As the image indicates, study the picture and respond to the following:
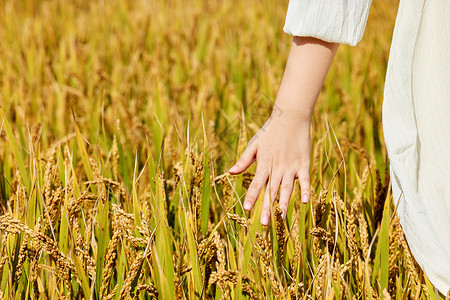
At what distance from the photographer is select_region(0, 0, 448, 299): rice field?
2.88 ft

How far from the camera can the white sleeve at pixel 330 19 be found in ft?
2.87

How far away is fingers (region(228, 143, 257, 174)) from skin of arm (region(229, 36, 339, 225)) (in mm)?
15

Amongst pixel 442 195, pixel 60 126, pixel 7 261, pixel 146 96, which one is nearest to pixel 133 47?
pixel 146 96

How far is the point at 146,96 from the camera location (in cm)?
202

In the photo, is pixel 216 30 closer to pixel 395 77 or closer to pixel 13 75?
pixel 13 75

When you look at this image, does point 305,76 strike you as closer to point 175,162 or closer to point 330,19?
point 330,19

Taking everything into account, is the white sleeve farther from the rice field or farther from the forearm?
the rice field

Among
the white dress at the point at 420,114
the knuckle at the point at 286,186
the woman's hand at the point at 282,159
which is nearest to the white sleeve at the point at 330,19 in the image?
the white dress at the point at 420,114

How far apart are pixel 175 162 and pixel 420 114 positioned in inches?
18.7

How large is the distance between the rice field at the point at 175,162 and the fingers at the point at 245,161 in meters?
0.06

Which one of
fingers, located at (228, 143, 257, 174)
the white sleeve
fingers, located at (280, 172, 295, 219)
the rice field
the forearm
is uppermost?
the white sleeve

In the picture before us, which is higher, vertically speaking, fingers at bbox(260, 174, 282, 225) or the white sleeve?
the white sleeve

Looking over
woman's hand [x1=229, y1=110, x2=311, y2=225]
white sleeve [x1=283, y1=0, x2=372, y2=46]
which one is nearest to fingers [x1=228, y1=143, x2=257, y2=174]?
woman's hand [x1=229, y1=110, x2=311, y2=225]

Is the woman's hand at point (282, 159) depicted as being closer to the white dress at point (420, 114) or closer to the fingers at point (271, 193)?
the fingers at point (271, 193)
